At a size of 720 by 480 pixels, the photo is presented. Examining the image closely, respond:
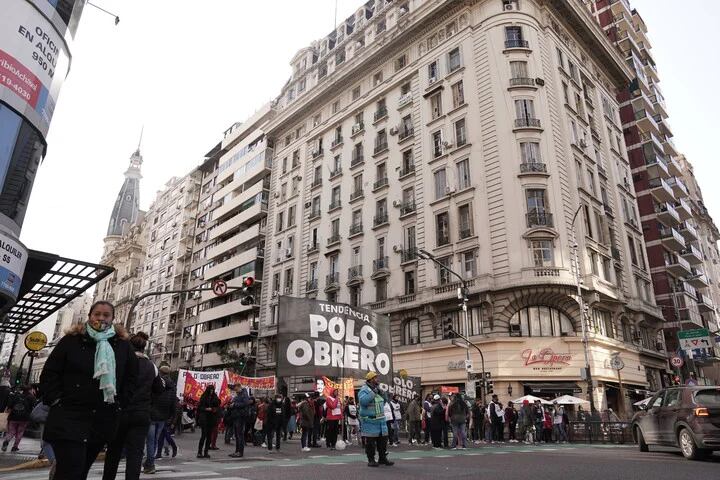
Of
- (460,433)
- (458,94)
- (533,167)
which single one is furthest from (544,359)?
(458,94)

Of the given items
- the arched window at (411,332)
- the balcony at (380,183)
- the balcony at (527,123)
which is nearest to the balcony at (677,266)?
the balcony at (527,123)

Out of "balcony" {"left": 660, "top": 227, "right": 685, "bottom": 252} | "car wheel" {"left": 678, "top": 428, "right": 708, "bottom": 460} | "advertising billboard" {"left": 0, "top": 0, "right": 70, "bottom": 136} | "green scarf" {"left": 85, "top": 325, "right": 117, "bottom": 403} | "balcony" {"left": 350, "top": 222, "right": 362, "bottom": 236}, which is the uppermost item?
"balcony" {"left": 660, "top": 227, "right": 685, "bottom": 252}

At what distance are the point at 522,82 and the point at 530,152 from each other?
16.0ft

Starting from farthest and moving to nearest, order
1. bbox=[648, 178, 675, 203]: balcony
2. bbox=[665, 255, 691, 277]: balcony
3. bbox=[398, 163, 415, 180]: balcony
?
bbox=[648, 178, 675, 203]: balcony → bbox=[665, 255, 691, 277]: balcony → bbox=[398, 163, 415, 180]: balcony

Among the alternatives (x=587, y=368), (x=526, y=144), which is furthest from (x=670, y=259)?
(x=587, y=368)

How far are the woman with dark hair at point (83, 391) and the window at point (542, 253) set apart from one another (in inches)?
1061

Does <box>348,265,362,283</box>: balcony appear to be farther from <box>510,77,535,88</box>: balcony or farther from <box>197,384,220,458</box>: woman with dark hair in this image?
<box>197,384,220,458</box>: woman with dark hair

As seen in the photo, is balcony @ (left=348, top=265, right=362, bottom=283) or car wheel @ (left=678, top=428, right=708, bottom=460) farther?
balcony @ (left=348, top=265, right=362, bottom=283)

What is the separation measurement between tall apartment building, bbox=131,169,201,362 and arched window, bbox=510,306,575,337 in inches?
1817

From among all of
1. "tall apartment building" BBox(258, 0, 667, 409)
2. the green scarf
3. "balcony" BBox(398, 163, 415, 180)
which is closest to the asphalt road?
the green scarf

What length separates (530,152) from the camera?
103 feet

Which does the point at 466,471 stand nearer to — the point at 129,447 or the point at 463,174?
the point at 129,447

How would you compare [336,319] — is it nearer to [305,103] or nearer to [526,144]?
[526,144]

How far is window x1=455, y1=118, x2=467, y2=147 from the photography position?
34275mm
